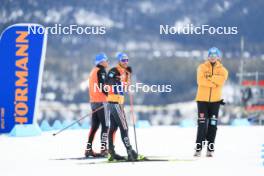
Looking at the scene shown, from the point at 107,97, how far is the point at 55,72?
376ft

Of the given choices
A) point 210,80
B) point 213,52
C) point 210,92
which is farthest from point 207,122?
point 213,52

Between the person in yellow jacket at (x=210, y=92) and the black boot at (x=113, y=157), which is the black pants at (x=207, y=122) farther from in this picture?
the black boot at (x=113, y=157)

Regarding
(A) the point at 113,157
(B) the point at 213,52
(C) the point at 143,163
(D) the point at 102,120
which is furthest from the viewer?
(D) the point at 102,120

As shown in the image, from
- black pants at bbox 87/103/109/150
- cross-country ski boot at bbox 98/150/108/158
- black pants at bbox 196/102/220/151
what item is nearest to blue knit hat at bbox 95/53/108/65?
black pants at bbox 87/103/109/150

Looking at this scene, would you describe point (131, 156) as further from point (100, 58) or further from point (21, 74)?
point (21, 74)

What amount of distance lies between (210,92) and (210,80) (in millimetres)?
194

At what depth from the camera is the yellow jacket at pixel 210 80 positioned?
37.3 ft

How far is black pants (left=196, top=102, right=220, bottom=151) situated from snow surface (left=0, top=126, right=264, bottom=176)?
1.00 ft

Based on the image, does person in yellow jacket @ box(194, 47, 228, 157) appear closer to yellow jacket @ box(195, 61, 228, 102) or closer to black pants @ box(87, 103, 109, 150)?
yellow jacket @ box(195, 61, 228, 102)

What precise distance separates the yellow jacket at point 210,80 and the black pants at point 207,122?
0.11 metres

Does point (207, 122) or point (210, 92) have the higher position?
point (210, 92)

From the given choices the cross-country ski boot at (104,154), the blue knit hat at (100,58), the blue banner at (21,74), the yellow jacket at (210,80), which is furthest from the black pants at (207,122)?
the blue banner at (21,74)

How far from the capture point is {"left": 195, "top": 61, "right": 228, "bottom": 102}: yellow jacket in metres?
11.4

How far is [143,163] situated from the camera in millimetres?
10578
